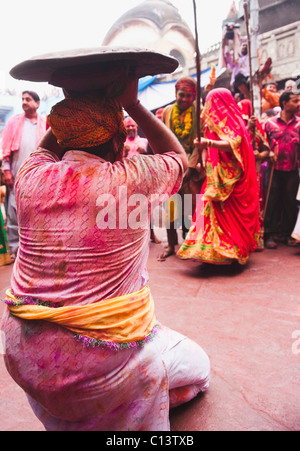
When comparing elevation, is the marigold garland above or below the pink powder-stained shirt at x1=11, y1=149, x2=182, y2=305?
above

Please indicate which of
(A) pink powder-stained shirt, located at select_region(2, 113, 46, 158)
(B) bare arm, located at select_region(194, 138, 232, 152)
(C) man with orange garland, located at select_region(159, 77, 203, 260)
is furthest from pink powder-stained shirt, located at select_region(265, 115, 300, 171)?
(A) pink powder-stained shirt, located at select_region(2, 113, 46, 158)

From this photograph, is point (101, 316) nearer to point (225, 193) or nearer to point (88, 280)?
point (88, 280)

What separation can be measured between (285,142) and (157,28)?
1103 inches

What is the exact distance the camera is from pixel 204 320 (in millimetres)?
2672

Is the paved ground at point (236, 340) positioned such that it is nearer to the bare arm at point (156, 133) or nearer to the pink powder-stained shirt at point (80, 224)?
the pink powder-stained shirt at point (80, 224)

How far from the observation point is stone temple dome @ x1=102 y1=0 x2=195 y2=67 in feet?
95.2

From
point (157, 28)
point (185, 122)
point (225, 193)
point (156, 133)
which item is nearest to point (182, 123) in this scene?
point (185, 122)

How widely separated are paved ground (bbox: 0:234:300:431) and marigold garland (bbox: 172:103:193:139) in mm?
1623

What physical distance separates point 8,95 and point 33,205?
940 inches

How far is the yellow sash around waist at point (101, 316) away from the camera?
45.1 inches

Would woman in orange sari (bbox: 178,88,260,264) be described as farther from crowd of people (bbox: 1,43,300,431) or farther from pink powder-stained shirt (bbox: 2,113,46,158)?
crowd of people (bbox: 1,43,300,431)

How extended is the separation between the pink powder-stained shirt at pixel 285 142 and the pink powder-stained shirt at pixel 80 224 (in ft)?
14.4

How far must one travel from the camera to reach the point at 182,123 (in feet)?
14.8

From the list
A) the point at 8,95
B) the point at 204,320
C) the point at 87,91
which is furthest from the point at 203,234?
the point at 8,95
